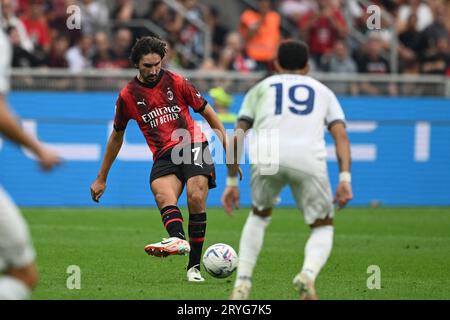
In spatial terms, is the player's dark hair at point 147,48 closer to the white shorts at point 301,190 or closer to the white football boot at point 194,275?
the white football boot at point 194,275

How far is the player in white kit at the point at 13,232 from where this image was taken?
6051 mm

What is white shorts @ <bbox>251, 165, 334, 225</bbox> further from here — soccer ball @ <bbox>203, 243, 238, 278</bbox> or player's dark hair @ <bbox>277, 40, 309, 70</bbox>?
soccer ball @ <bbox>203, 243, 238, 278</bbox>

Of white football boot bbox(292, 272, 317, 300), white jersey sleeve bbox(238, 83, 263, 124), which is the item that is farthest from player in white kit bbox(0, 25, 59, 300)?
white jersey sleeve bbox(238, 83, 263, 124)

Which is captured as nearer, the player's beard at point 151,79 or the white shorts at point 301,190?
the white shorts at point 301,190

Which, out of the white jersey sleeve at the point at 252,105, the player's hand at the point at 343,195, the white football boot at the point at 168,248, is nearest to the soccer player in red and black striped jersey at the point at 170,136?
the white football boot at the point at 168,248

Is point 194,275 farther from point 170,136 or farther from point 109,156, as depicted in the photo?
point 109,156

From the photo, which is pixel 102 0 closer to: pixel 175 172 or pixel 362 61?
pixel 362 61

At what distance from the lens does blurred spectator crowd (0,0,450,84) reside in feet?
66.0

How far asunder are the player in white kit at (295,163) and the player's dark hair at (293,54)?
11mm

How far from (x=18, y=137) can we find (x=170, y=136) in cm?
459

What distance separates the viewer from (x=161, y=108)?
10.6 metres

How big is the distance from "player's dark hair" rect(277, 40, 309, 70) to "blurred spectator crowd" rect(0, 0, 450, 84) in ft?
38.5

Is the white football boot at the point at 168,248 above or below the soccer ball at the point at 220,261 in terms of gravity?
above

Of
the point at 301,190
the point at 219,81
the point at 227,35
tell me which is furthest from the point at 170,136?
the point at 227,35
